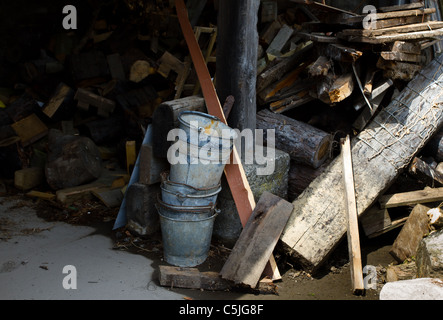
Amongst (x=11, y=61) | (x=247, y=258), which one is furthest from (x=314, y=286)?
(x=11, y=61)

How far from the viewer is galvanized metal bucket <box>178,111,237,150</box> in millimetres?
4102

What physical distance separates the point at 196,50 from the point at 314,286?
2817 millimetres

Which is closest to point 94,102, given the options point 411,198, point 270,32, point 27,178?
point 27,178

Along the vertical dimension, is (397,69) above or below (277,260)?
above

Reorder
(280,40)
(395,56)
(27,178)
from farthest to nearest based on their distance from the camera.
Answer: (280,40) < (27,178) < (395,56)

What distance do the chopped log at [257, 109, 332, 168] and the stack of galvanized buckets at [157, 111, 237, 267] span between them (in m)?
0.97

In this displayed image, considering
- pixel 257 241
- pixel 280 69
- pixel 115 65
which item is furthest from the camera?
pixel 115 65

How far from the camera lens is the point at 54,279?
3906 millimetres

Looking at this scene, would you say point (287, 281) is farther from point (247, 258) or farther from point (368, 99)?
point (368, 99)

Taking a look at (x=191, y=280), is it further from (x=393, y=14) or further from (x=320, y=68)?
(x=393, y=14)

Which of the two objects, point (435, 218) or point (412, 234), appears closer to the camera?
point (435, 218)

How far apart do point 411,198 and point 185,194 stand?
2433 mm

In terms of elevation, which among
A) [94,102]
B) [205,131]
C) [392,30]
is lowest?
[205,131]

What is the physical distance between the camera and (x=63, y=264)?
420cm
